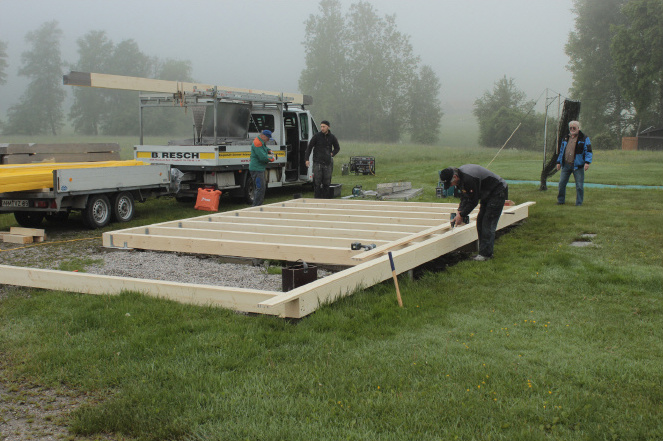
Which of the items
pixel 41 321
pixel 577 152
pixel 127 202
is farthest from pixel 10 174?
pixel 577 152

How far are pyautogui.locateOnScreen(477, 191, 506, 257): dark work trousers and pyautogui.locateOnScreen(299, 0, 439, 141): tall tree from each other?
6399 cm

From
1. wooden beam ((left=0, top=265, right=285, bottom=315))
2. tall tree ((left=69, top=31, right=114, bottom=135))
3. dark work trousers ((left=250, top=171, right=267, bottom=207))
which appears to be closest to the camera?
wooden beam ((left=0, top=265, right=285, bottom=315))

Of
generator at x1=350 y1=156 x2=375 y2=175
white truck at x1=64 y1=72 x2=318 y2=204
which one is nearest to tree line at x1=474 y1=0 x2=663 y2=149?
generator at x1=350 y1=156 x2=375 y2=175

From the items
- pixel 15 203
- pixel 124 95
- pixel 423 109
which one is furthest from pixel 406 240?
pixel 124 95

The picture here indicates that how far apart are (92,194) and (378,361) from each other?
728cm

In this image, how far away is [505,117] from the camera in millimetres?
56125

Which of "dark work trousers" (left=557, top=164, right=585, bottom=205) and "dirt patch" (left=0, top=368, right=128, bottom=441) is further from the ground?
"dark work trousers" (left=557, top=164, right=585, bottom=205)

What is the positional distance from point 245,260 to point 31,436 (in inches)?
158

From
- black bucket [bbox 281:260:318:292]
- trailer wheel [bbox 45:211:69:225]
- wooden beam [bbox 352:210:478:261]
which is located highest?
wooden beam [bbox 352:210:478:261]

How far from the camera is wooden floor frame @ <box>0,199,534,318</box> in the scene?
462 centimetres

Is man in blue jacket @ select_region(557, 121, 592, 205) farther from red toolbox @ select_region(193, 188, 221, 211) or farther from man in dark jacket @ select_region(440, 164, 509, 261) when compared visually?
red toolbox @ select_region(193, 188, 221, 211)

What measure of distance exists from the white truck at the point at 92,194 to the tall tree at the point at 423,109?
66511mm

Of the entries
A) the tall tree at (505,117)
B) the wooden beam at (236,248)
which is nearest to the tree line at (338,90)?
the tall tree at (505,117)

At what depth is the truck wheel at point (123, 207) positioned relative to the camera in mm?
9893
